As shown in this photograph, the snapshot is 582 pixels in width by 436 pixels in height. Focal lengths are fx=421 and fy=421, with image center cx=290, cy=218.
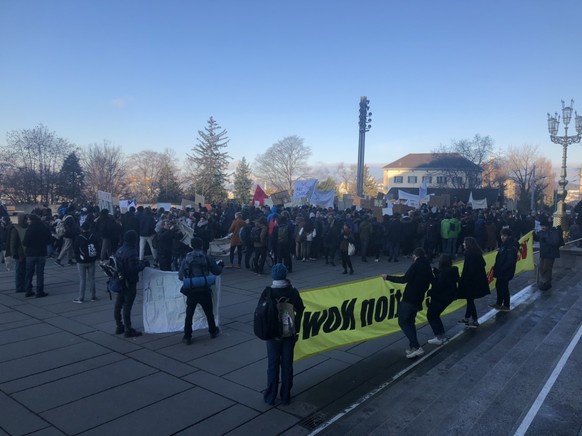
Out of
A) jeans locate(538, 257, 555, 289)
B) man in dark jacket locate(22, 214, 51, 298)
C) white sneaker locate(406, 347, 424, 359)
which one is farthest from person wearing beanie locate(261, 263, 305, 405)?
jeans locate(538, 257, 555, 289)

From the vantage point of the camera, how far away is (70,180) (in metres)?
38.6

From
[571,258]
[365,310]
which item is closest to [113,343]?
[365,310]

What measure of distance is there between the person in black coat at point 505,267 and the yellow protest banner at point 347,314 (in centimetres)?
295

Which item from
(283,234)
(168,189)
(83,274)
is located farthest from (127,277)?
(168,189)

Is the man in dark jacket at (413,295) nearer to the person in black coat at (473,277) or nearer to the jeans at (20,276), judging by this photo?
the person in black coat at (473,277)

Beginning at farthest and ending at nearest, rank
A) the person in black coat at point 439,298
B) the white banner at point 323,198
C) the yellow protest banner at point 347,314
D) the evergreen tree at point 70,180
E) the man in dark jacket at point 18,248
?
the evergreen tree at point 70,180 → the white banner at point 323,198 → the man in dark jacket at point 18,248 → the person in black coat at point 439,298 → the yellow protest banner at point 347,314

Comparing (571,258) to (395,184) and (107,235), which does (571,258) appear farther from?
(395,184)

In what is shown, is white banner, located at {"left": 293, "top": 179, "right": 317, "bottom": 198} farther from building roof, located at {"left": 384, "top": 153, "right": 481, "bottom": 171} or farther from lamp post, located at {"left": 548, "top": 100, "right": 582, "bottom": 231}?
building roof, located at {"left": 384, "top": 153, "right": 481, "bottom": 171}

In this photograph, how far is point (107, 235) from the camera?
1338 cm

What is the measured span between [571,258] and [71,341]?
16.5m

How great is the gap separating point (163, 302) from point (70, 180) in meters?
36.1

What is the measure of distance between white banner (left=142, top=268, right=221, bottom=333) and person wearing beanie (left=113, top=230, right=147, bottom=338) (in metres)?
0.26

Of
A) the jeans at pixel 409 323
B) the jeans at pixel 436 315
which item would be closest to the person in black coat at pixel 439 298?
the jeans at pixel 436 315

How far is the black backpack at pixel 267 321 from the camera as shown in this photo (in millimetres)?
4871
